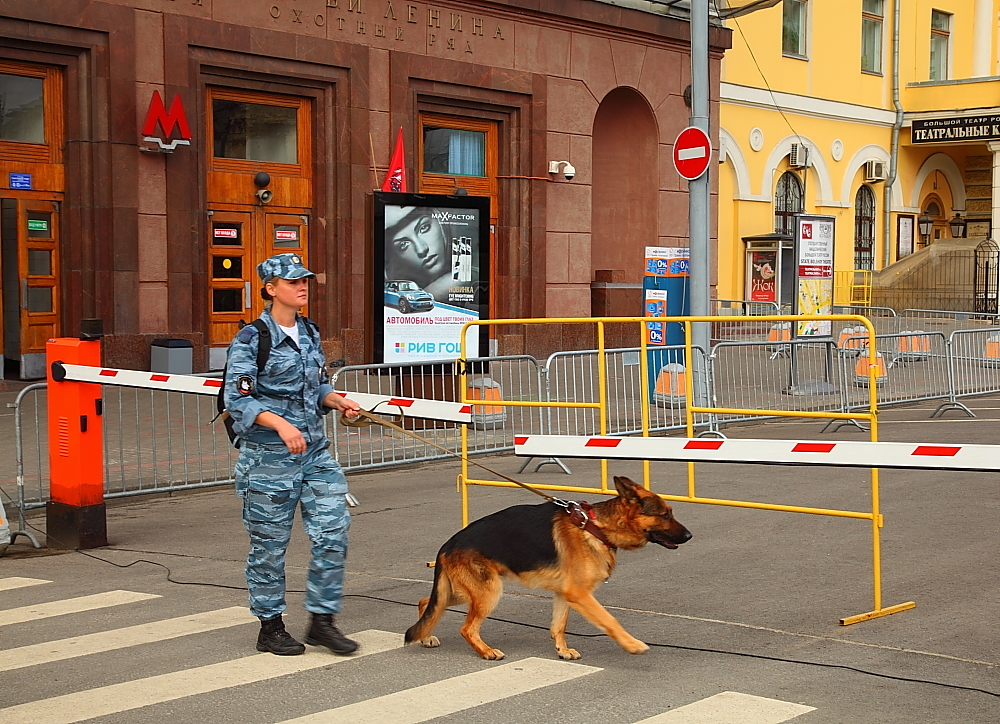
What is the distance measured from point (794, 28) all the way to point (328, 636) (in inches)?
1149

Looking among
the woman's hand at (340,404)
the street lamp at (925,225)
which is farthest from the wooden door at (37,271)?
the street lamp at (925,225)

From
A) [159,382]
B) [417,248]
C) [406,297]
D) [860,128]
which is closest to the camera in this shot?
[159,382]

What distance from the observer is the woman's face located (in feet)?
46.0

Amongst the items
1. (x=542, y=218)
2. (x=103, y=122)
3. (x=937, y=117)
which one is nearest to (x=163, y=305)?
(x=103, y=122)

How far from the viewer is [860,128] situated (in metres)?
34.2

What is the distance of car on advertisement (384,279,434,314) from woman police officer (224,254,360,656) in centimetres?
790

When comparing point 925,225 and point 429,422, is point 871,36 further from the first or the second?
point 429,422

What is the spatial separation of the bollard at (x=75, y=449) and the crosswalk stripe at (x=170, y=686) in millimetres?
3261

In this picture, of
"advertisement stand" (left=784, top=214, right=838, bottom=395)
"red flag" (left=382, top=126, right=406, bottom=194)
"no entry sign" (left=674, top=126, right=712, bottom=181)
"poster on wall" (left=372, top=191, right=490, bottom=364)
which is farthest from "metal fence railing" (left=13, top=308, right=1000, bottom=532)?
"red flag" (left=382, top=126, right=406, bottom=194)

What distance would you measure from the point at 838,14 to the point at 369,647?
30352 millimetres

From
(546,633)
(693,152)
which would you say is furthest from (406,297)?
(546,633)

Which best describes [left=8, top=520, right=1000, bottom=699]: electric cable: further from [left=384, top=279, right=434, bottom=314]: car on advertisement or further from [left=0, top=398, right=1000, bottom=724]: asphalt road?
[left=384, top=279, right=434, bottom=314]: car on advertisement

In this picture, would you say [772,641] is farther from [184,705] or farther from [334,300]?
[334,300]

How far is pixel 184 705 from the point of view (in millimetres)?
5184
